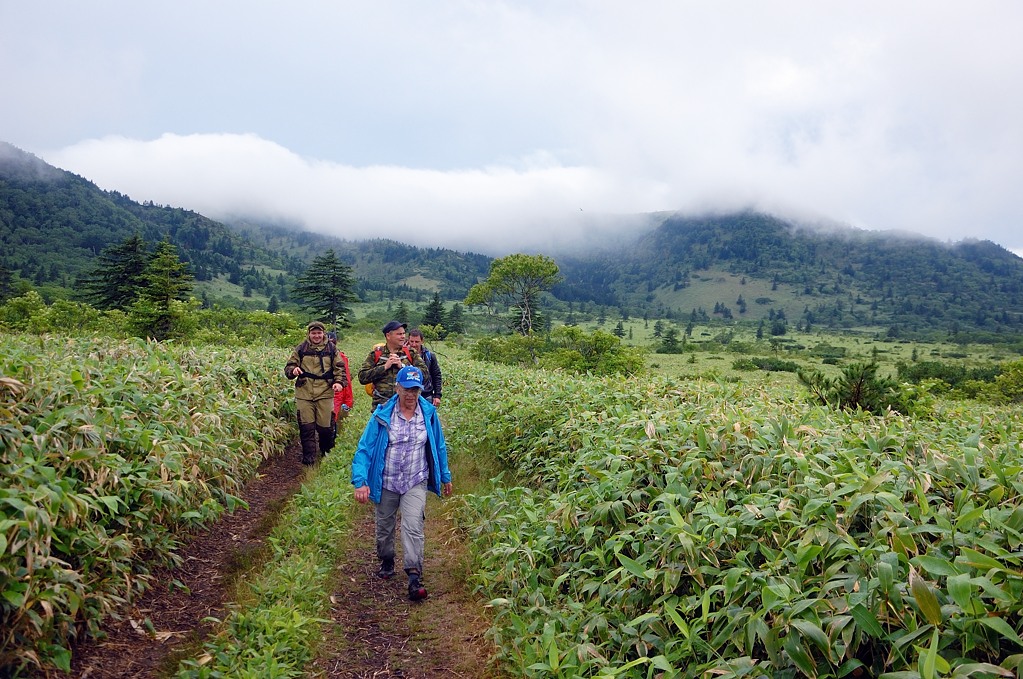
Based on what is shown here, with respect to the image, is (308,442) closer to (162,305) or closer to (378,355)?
(378,355)

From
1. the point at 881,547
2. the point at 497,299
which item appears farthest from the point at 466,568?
the point at 497,299

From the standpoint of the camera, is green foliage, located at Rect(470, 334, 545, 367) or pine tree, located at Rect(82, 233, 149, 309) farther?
pine tree, located at Rect(82, 233, 149, 309)

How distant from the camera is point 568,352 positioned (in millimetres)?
34719

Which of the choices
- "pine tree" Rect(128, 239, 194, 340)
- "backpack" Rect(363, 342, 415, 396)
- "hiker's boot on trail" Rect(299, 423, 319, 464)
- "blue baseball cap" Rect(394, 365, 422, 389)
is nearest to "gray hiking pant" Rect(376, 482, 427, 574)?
"blue baseball cap" Rect(394, 365, 422, 389)

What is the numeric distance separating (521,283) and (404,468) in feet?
165

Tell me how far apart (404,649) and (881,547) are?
141 inches

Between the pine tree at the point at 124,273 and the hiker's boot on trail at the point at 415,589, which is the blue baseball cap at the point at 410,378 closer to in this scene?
the hiker's boot on trail at the point at 415,589

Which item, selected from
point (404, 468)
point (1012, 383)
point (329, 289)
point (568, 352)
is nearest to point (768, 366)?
point (1012, 383)

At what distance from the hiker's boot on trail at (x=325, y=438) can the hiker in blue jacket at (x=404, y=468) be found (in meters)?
3.92

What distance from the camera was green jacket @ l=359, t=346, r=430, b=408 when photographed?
7.67m

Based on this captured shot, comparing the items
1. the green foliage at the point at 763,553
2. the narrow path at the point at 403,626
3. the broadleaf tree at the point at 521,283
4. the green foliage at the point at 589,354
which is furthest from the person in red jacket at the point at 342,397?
the broadleaf tree at the point at 521,283

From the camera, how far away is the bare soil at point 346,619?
402 centimetres

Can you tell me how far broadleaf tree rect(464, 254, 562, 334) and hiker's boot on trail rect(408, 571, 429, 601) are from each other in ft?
157

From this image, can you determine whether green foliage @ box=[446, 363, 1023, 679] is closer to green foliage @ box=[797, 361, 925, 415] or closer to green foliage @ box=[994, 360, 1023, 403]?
green foliage @ box=[797, 361, 925, 415]
